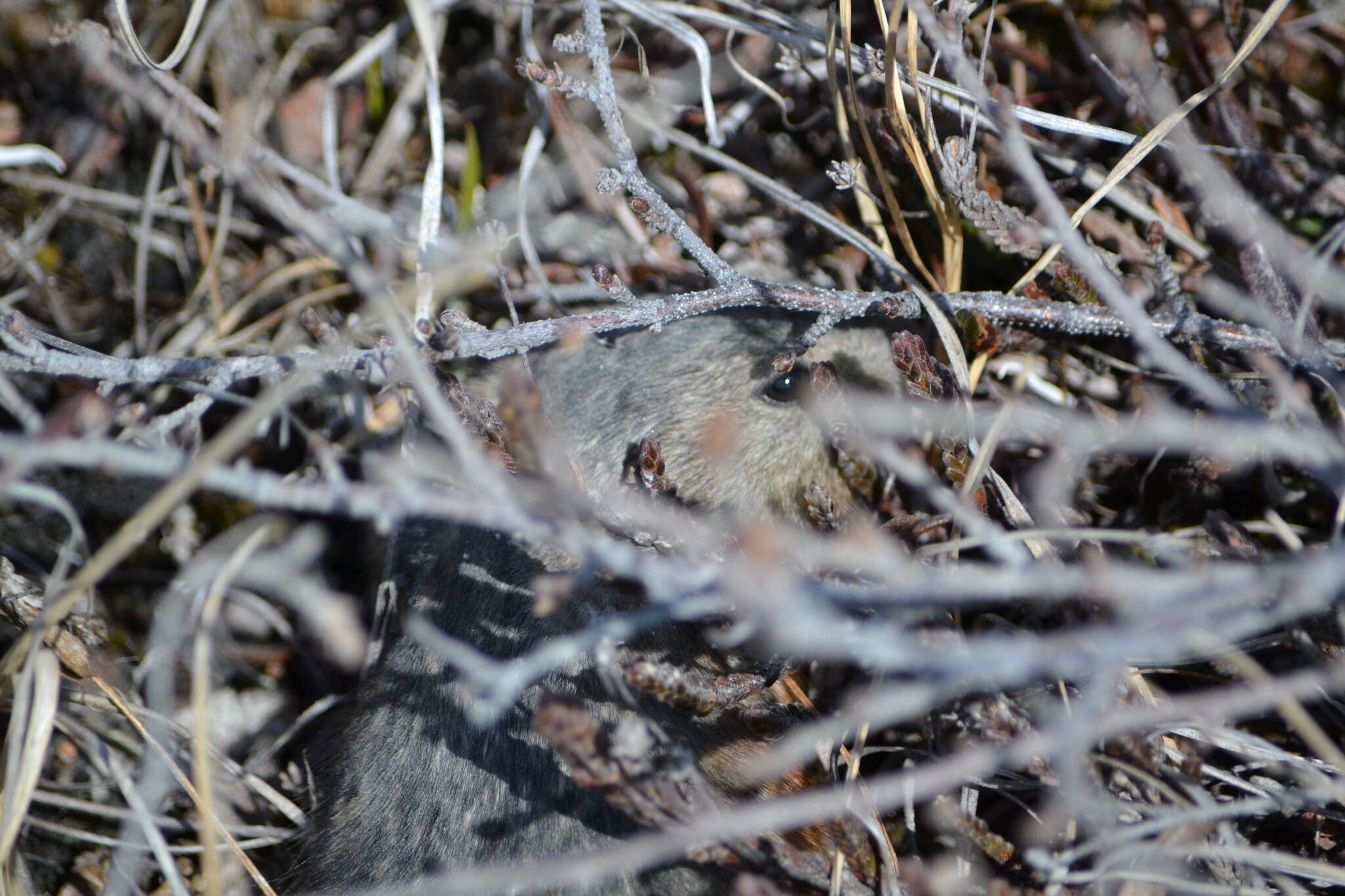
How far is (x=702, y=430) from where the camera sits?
3371 millimetres

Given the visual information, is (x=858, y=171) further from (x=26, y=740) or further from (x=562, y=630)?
(x=26, y=740)

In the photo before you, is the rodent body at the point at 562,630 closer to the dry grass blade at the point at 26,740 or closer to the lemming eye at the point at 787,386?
the lemming eye at the point at 787,386

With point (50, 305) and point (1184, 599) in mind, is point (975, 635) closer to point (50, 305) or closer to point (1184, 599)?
point (1184, 599)

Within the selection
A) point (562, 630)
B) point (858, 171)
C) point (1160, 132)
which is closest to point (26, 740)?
point (562, 630)

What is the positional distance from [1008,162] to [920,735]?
2.08 metres

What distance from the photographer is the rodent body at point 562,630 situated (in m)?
2.57

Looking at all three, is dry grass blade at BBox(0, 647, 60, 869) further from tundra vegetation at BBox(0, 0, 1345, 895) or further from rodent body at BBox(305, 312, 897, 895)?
rodent body at BBox(305, 312, 897, 895)

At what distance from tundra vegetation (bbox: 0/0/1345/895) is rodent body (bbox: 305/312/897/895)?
0.08 feet

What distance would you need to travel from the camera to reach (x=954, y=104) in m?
3.27

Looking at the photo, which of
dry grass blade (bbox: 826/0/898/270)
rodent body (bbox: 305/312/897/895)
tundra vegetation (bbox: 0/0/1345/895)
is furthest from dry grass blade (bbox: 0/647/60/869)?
dry grass blade (bbox: 826/0/898/270)

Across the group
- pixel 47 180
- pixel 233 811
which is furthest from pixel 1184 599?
pixel 47 180

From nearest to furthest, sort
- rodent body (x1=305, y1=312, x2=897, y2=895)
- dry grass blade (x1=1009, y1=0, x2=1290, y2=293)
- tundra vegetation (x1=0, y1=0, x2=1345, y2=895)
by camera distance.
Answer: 1. tundra vegetation (x1=0, y1=0, x2=1345, y2=895)
2. rodent body (x1=305, y1=312, x2=897, y2=895)
3. dry grass blade (x1=1009, y1=0, x2=1290, y2=293)

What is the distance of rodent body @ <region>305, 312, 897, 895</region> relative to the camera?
2568mm

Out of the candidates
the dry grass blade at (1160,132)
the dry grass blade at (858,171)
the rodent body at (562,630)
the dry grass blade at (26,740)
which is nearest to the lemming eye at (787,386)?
the rodent body at (562,630)
